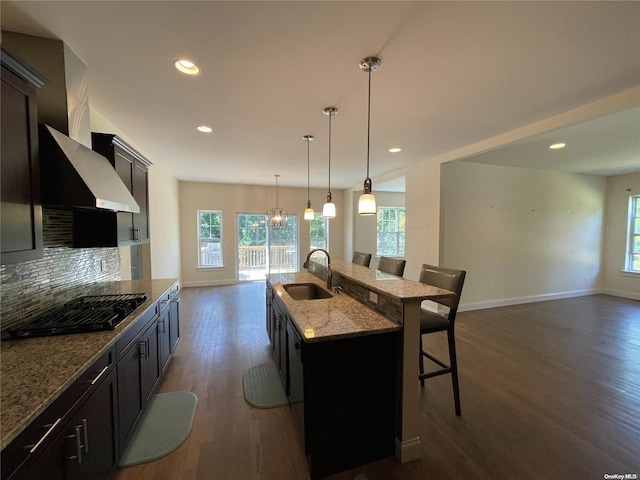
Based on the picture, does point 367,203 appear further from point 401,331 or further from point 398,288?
point 401,331

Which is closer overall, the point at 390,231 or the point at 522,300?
the point at 522,300

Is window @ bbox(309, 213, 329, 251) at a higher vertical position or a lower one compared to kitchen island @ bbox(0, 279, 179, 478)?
higher

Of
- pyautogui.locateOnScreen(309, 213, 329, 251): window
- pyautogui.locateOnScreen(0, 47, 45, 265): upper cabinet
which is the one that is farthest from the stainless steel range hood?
pyautogui.locateOnScreen(309, 213, 329, 251): window

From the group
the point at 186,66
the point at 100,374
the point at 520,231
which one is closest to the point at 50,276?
the point at 100,374

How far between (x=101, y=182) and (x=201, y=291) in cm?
494

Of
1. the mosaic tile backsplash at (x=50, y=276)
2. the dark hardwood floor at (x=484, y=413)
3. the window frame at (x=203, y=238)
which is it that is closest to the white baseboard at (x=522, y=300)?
the dark hardwood floor at (x=484, y=413)

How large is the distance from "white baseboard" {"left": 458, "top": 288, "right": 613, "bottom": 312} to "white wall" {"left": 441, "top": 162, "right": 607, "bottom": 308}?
0.06ft

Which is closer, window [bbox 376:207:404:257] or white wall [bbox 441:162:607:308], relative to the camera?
white wall [bbox 441:162:607:308]

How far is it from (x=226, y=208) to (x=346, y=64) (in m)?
5.80

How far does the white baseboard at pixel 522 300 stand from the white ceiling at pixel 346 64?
9.31 ft

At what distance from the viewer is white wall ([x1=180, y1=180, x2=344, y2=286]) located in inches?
263

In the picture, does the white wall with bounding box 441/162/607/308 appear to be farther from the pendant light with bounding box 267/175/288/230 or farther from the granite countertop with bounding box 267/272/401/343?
the pendant light with bounding box 267/175/288/230

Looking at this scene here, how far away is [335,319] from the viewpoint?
1.76 meters

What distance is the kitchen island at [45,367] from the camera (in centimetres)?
88
